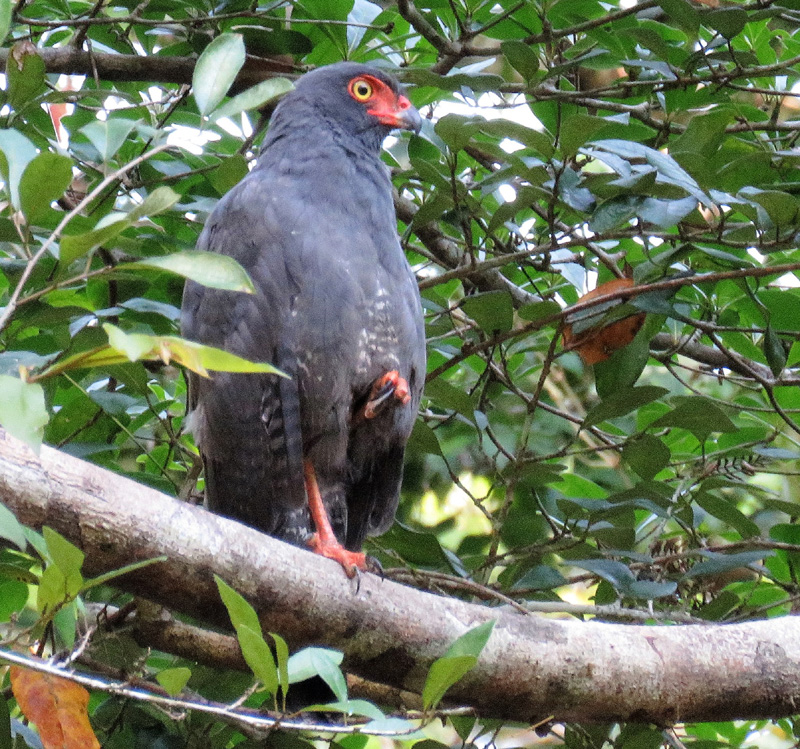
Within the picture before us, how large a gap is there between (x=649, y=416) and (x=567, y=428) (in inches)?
39.2

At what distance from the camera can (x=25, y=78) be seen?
9.45ft

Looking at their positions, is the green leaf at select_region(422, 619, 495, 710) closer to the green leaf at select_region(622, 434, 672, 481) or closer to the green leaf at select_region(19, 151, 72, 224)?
the green leaf at select_region(19, 151, 72, 224)

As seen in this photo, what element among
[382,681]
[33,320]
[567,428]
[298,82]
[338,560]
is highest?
[298,82]

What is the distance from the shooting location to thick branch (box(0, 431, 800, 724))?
213 centimetres

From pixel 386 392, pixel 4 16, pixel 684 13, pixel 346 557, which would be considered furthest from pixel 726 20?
pixel 4 16

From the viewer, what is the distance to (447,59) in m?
3.51

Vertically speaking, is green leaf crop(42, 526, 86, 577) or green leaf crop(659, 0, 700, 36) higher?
green leaf crop(659, 0, 700, 36)

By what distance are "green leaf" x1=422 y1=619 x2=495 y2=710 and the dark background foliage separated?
1.20 metres

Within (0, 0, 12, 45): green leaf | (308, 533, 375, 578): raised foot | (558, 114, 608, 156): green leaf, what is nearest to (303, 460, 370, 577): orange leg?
(308, 533, 375, 578): raised foot

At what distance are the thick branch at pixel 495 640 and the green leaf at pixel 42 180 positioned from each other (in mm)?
600

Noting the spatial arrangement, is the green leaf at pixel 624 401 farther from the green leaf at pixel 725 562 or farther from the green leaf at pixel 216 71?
the green leaf at pixel 216 71

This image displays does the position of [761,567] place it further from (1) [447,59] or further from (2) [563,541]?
(1) [447,59]

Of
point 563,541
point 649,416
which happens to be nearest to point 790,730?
point 563,541

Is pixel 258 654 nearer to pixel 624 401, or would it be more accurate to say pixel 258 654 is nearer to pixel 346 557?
pixel 346 557
